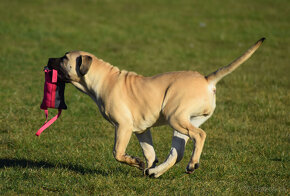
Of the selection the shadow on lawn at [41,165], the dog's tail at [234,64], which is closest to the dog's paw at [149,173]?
the shadow on lawn at [41,165]

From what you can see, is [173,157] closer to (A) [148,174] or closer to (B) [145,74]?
(A) [148,174]

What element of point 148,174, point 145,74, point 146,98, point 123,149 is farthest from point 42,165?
point 145,74

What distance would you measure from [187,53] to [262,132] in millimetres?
8778

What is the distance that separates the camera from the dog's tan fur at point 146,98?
249 inches

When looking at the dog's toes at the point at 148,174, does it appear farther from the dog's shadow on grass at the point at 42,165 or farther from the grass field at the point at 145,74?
the dog's shadow on grass at the point at 42,165

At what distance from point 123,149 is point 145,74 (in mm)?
8712

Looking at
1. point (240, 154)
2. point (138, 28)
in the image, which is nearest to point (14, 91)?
point (240, 154)

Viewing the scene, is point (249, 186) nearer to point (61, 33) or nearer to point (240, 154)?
point (240, 154)

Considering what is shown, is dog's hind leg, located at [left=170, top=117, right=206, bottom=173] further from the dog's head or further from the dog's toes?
the dog's head

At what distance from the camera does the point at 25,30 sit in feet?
65.0

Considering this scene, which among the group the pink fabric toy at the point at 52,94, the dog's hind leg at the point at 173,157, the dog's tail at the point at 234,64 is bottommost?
the dog's hind leg at the point at 173,157

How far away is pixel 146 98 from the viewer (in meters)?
6.69

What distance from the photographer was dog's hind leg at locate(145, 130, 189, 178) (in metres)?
6.73

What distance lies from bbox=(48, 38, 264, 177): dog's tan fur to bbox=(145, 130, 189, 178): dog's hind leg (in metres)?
0.01
